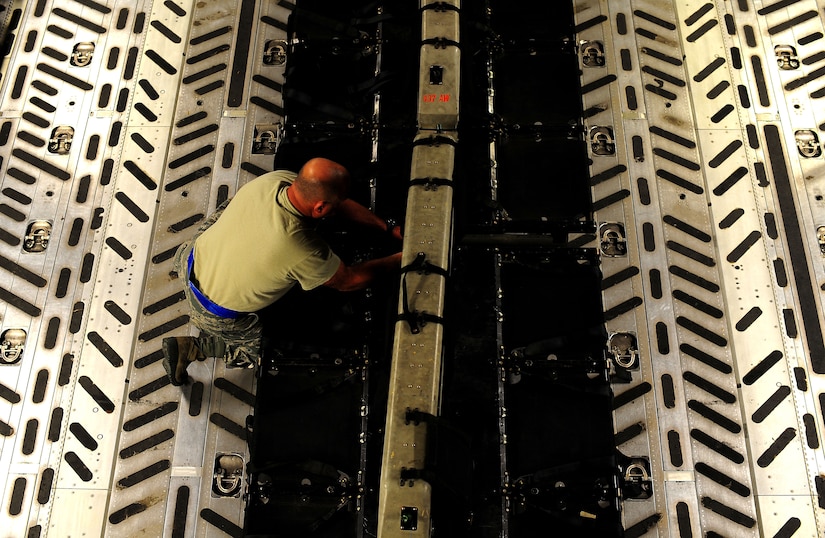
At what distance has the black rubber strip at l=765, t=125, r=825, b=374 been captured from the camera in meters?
5.41

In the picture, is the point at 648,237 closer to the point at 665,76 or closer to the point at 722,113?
the point at 722,113

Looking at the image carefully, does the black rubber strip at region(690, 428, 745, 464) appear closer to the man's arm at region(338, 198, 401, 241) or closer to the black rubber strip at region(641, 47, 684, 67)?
the man's arm at region(338, 198, 401, 241)

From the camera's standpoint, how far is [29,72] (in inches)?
252

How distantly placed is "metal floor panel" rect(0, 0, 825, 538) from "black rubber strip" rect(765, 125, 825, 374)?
18 mm

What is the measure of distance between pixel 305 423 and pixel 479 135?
2241 mm

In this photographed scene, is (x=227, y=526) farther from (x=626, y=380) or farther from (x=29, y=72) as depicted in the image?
(x=29, y=72)

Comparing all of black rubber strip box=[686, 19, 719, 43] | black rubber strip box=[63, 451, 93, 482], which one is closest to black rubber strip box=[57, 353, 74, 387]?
black rubber strip box=[63, 451, 93, 482]

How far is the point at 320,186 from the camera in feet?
11.4

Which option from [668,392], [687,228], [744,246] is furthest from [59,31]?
[744,246]

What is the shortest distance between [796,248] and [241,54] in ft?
16.9

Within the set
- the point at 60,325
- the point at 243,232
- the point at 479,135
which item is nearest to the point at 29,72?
the point at 60,325

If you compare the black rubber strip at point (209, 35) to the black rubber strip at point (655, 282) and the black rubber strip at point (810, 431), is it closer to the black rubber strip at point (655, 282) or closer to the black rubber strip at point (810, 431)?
the black rubber strip at point (655, 282)

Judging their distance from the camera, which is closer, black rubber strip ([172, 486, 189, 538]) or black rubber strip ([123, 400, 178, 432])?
black rubber strip ([172, 486, 189, 538])


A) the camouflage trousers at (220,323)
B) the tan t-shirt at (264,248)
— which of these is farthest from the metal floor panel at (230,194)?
the tan t-shirt at (264,248)
